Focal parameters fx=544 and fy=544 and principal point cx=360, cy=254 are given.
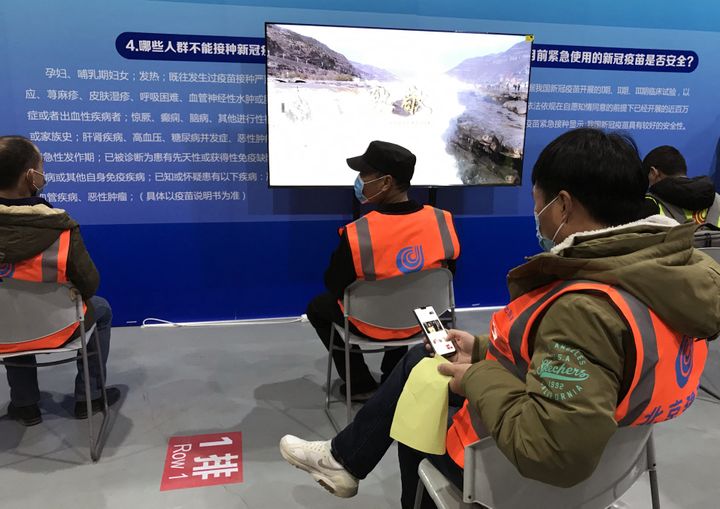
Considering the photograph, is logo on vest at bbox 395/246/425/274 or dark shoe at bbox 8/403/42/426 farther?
dark shoe at bbox 8/403/42/426

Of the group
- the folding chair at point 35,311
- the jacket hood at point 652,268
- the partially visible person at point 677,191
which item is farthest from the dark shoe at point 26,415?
the partially visible person at point 677,191

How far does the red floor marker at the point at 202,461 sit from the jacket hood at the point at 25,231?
95 centimetres

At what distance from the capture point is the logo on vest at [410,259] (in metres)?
2.16

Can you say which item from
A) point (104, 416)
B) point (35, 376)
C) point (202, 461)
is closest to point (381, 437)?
point (202, 461)

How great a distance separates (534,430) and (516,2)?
11.3 feet

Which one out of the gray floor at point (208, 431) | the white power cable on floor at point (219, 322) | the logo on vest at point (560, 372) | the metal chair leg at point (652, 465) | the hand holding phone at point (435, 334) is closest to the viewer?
the logo on vest at point (560, 372)

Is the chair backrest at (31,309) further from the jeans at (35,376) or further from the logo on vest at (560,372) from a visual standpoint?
the logo on vest at (560,372)

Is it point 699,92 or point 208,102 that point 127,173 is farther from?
point 699,92

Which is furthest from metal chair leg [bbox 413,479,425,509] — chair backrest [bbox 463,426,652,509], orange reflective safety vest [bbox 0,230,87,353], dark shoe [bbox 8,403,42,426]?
dark shoe [bbox 8,403,42,426]

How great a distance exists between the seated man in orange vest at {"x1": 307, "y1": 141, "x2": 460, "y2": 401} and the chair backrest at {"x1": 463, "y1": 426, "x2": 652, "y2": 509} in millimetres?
1132

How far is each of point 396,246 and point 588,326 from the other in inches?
50.3

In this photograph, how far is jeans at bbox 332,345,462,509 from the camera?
4.82 ft

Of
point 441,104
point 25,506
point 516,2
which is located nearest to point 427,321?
point 25,506

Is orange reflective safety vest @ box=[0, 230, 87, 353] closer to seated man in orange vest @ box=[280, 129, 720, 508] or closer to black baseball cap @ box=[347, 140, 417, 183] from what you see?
black baseball cap @ box=[347, 140, 417, 183]
